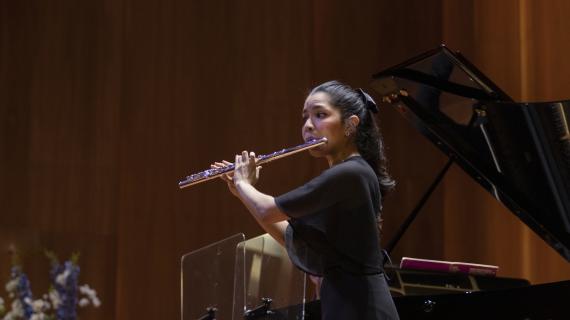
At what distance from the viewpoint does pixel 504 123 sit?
306 cm

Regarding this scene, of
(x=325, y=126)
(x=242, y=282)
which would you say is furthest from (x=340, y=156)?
(x=242, y=282)

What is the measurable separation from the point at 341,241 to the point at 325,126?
1.14 feet

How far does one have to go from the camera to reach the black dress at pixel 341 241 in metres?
1.96

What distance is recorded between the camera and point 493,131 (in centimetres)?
314

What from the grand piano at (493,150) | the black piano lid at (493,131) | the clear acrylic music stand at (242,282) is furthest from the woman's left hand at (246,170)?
the black piano lid at (493,131)

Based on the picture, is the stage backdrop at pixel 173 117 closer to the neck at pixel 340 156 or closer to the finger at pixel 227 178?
the finger at pixel 227 178

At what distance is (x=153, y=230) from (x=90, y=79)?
88 cm

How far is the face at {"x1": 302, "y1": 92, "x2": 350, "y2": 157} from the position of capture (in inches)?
86.5

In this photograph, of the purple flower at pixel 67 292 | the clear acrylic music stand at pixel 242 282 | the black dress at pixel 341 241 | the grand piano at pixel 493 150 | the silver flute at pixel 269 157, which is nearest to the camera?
the purple flower at pixel 67 292

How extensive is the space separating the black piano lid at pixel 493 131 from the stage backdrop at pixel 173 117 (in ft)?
3.54

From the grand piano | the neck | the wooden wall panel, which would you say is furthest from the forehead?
the wooden wall panel

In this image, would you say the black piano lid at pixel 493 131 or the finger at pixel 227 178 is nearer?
the finger at pixel 227 178

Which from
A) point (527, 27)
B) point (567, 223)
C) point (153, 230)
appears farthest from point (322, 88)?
point (527, 27)

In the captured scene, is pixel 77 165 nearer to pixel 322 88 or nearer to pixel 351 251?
pixel 322 88
